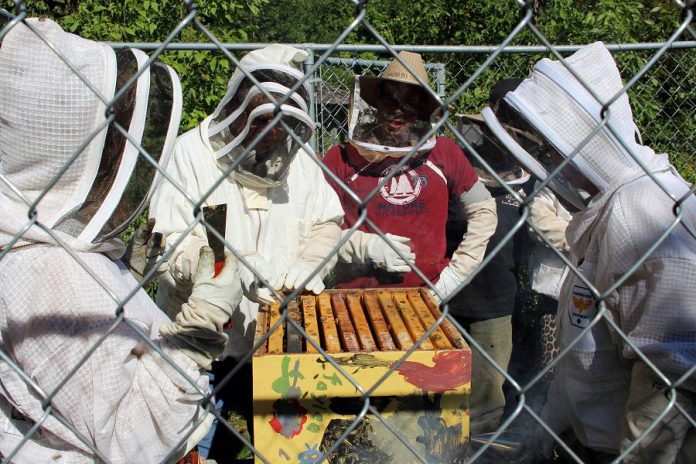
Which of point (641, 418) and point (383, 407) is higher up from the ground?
point (641, 418)

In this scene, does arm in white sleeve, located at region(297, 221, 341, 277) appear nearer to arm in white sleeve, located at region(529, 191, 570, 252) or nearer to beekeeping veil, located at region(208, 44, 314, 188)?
beekeeping veil, located at region(208, 44, 314, 188)

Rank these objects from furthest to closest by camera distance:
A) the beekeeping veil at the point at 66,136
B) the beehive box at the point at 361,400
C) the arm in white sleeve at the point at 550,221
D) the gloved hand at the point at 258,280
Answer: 1. the arm in white sleeve at the point at 550,221
2. the gloved hand at the point at 258,280
3. the beehive box at the point at 361,400
4. the beekeeping veil at the point at 66,136

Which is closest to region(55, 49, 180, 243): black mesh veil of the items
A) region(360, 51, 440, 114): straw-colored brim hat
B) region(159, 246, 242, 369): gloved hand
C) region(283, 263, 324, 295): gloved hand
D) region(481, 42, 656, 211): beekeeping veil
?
region(159, 246, 242, 369): gloved hand

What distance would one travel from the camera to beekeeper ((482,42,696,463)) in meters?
1.54

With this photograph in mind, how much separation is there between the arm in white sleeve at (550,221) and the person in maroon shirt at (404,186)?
219mm

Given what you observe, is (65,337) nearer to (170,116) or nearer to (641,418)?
(170,116)

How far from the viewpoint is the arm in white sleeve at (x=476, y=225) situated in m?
3.34

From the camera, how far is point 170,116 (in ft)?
5.72

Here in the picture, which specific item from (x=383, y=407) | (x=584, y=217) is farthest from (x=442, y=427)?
(x=584, y=217)

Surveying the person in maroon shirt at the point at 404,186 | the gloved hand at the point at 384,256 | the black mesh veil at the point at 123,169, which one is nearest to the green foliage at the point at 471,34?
the person in maroon shirt at the point at 404,186

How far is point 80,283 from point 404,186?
6.39 feet

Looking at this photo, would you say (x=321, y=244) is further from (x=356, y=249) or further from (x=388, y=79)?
(x=388, y=79)

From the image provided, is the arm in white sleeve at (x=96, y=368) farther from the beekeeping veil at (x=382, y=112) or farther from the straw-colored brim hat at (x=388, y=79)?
the straw-colored brim hat at (x=388, y=79)

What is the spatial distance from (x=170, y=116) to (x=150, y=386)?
0.67 m
